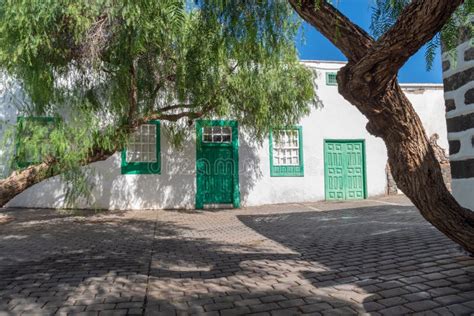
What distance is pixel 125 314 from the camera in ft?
10.4

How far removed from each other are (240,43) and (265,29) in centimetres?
30

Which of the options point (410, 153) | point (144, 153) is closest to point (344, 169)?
point (144, 153)

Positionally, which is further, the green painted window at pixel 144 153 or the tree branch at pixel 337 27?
the green painted window at pixel 144 153

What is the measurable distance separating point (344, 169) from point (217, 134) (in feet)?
14.9

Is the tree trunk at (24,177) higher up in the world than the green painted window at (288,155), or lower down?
lower down

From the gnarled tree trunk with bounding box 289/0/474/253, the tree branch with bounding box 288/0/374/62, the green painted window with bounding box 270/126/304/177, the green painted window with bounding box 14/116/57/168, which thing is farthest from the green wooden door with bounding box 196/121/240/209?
the gnarled tree trunk with bounding box 289/0/474/253

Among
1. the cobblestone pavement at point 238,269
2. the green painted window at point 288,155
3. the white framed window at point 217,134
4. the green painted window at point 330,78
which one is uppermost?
the green painted window at point 330,78

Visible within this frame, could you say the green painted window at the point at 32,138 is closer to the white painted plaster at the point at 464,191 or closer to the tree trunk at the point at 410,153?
the tree trunk at the point at 410,153

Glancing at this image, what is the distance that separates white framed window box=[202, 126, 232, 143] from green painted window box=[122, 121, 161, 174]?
1494 mm

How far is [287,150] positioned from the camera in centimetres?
1259

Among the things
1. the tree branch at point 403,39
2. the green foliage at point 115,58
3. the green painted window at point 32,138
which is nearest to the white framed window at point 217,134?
the green foliage at point 115,58

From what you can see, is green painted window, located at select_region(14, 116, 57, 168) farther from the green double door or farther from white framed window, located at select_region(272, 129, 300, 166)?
the green double door

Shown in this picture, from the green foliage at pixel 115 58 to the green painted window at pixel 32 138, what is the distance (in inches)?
1.4

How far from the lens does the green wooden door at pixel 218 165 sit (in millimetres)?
11875
